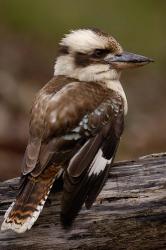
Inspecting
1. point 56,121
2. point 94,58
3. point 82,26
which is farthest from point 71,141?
point 82,26

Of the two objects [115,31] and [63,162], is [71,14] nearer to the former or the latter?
[115,31]

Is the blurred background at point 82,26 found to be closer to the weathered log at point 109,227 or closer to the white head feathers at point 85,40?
the white head feathers at point 85,40

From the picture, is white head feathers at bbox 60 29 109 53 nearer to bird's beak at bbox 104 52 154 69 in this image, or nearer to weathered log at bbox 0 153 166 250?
bird's beak at bbox 104 52 154 69

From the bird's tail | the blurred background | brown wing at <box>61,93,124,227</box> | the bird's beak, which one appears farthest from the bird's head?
the blurred background

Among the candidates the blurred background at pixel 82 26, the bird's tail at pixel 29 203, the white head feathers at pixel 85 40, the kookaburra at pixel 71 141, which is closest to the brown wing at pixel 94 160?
the kookaburra at pixel 71 141

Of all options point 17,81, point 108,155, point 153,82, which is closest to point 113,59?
point 108,155

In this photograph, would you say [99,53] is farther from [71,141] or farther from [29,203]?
[29,203]
